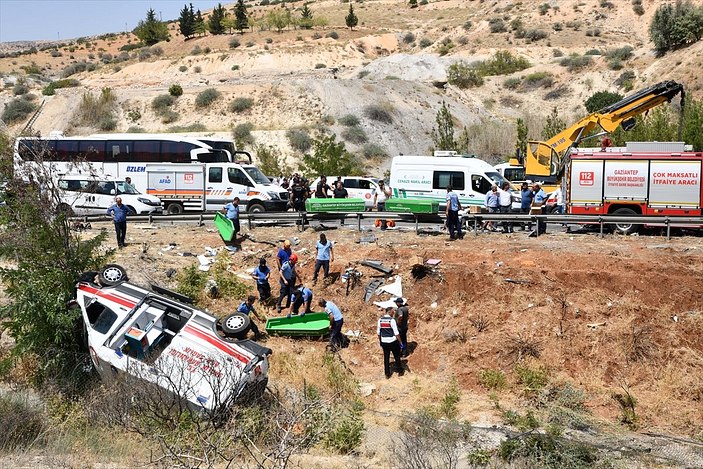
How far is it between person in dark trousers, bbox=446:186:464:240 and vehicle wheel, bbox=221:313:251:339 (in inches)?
297

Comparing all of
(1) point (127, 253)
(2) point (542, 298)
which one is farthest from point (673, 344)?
(1) point (127, 253)

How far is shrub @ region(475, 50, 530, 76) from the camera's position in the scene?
72250 millimetres

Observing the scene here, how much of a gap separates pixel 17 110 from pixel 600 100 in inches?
1937

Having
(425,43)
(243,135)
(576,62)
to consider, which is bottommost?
(243,135)

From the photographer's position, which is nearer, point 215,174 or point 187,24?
point 215,174

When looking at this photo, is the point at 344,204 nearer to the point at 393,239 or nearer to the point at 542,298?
the point at 393,239

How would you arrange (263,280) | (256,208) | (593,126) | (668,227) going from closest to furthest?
(263,280), (668,227), (593,126), (256,208)

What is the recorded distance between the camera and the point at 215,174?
27.4 metres

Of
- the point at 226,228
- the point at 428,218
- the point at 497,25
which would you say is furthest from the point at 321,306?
the point at 497,25

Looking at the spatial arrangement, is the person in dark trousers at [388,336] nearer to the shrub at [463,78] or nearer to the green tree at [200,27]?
the shrub at [463,78]

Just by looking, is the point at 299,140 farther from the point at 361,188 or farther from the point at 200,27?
the point at 200,27

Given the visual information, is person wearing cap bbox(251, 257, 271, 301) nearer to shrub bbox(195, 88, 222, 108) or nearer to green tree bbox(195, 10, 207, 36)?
shrub bbox(195, 88, 222, 108)

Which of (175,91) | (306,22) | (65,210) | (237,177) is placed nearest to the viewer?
(65,210)

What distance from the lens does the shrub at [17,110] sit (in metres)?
63.7
